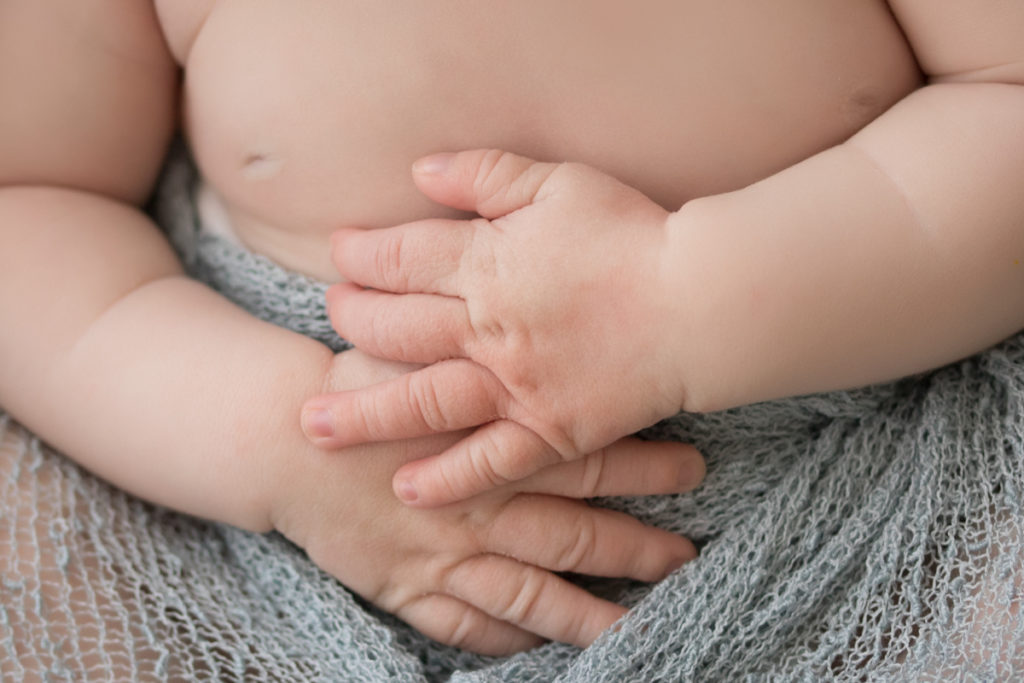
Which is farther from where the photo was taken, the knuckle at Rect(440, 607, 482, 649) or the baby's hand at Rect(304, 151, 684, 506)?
the knuckle at Rect(440, 607, 482, 649)

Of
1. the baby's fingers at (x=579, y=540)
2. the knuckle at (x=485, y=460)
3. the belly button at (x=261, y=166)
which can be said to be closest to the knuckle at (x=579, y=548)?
the baby's fingers at (x=579, y=540)

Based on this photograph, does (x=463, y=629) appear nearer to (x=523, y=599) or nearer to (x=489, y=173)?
(x=523, y=599)

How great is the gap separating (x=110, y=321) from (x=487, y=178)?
1.17ft

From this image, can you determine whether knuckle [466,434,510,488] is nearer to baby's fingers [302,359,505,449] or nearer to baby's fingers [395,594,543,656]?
baby's fingers [302,359,505,449]

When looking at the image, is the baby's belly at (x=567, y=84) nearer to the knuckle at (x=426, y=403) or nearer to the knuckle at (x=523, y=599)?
the knuckle at (x=426, y=403)

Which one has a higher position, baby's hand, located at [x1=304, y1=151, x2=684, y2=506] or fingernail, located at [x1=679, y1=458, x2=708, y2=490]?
baby's hand, located at [x1=304, y1=151, x2=684, y2=506]

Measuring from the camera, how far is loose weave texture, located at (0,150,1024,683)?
68cm

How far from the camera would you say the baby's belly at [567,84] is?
696 mm

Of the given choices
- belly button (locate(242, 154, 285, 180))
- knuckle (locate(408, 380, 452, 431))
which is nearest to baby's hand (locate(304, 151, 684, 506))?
knuckle (locate(408, 380, 452, 431))

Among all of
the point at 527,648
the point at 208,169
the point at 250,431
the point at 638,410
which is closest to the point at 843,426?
the point at 638,410

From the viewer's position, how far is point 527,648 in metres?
0.80

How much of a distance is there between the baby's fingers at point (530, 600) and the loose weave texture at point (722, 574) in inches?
1.1

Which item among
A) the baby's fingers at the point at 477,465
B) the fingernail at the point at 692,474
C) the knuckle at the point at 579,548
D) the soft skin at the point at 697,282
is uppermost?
the soft skin at the point at 697,282

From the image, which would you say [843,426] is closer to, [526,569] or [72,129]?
[526,569]
